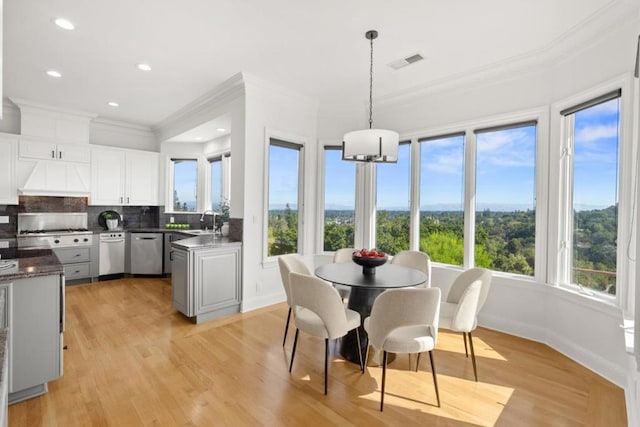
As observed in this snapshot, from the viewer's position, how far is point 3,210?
5.11 meters

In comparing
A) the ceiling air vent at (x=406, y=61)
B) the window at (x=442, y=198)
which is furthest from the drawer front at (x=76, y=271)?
the ceiling air vent at (x=406, y=61)

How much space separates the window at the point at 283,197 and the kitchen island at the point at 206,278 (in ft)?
2.06

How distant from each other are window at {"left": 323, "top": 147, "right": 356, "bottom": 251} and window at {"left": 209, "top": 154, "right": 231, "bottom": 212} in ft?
6.02

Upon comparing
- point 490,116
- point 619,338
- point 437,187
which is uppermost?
point 490,116

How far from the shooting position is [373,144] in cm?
294

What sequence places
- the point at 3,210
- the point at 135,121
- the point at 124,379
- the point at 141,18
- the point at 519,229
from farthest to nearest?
the point at 135,121 → the point at 3,210 → the point at 519,229 → the point at 141,18 → the point at 124,379

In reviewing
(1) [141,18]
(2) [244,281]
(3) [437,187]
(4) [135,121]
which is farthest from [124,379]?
(4) [135,121]

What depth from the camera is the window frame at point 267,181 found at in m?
4.34

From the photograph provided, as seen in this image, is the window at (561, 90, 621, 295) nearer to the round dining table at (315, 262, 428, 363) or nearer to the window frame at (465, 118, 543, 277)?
the window frame at (465, 118, 543, 277)

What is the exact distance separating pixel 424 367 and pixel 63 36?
14.7 feet

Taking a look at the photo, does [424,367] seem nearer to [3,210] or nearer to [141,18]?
[141,18]

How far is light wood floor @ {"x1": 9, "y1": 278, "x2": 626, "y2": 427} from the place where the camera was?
219 cm

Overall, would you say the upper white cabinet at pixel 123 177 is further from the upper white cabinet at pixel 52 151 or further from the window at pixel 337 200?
the window at pixel 337 200

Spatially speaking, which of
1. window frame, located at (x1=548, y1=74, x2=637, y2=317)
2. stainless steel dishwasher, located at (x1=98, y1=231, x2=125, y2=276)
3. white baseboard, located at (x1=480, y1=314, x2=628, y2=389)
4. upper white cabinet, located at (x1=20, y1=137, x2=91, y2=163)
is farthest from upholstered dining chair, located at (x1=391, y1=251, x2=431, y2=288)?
upper white cabinet, located at (x1=20, y1=137, x2=91, y2=163)
